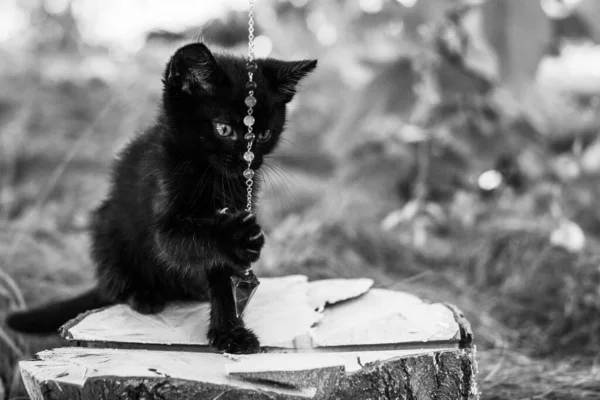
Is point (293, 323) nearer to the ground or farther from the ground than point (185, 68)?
nearer to the ground

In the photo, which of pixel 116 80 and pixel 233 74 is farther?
pixel 116 80

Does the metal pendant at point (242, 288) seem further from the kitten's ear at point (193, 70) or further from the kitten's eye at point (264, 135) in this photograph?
the kitten's ear at point (193, 70)

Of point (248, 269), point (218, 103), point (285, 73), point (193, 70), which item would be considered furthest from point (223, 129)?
point (248, 269)

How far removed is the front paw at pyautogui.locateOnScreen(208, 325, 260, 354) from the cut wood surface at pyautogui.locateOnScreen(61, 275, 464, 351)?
1.7 inches

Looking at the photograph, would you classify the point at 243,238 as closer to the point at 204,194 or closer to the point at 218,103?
the point at 204,194

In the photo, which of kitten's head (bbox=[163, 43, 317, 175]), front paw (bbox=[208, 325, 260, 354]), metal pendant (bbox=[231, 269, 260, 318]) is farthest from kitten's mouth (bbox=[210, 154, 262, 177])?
front paw (bbox=[208, 325, 260, 354])

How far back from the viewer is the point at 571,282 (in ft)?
10.1

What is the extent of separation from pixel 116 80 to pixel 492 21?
174 inches

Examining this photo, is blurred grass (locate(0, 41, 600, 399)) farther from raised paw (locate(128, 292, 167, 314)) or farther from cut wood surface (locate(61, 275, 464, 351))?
raised paw (locate(128, 292, 167, 314))

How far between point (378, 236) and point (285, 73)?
2.39 metres

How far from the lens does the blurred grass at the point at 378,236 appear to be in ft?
8.96

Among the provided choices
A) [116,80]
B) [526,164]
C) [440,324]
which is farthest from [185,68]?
[116,80]

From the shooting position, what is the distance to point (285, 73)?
189 centimetres

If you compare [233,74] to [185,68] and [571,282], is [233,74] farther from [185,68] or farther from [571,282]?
[571,282]
